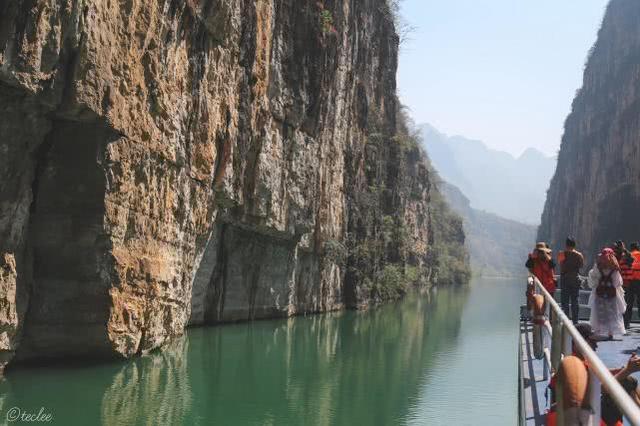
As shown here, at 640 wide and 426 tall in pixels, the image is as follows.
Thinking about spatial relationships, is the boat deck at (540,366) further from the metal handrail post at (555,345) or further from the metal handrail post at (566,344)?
the metal handrail post at (566,344)

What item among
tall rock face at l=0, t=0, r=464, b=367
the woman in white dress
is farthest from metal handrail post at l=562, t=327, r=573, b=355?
tall rock face at l=0, t=0, r=464, b=367

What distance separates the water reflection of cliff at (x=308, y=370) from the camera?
42.8 ft

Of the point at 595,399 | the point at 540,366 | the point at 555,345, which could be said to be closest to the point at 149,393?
the point at 540,366

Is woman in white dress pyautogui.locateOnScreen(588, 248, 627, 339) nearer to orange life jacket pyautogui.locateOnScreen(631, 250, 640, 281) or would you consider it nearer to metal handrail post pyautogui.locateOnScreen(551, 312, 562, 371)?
orange life jacket pyautogui.locateOnScreen(631, 250, 640, 281)

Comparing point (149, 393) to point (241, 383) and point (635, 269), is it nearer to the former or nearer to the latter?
point (241, 383)

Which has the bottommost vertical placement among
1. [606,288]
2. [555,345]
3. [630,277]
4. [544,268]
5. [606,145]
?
[555,345]

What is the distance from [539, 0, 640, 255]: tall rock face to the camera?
216ft

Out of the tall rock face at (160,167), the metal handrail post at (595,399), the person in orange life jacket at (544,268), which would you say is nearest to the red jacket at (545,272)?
the person in orange life jacket at (544,268)

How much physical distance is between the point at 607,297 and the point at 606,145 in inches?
2989

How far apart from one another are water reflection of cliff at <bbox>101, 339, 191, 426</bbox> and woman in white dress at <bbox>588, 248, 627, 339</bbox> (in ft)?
25.1

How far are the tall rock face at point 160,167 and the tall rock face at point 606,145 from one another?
140 ft

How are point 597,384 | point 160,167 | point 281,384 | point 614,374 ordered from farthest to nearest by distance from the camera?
point 160,167
point 281,384
point 614,374
point 597,384

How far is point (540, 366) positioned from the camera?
9.48 meters

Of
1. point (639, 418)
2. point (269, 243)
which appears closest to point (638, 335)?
point (639, 418)
